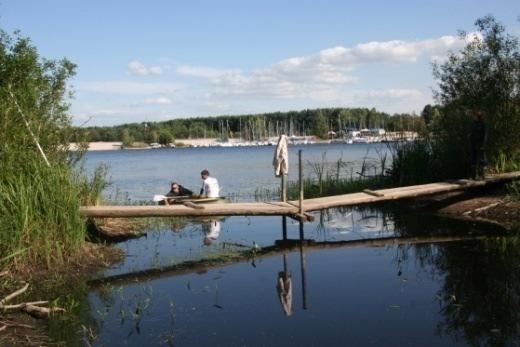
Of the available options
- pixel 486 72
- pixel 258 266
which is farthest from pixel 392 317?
pixel 486 72

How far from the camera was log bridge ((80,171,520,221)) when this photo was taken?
12.1m

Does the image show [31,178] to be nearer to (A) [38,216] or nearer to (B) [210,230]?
(A) [38,216]

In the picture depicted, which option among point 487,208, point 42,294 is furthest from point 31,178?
point 487,208

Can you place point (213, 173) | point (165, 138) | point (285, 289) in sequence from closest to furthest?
1. point (285, 289)
2. point (213, 173)
3. point (165, 138)

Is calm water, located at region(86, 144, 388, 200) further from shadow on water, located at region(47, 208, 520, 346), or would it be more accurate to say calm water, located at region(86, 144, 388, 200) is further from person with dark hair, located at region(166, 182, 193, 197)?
shadow on water, located at region(47, 208, 520, 346)

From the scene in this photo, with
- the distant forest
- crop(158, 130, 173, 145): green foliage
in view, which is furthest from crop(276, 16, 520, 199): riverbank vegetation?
crop(158, 130, 173, 145): green foliage

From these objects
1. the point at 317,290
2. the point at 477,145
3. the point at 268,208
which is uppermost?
the point at 477,145

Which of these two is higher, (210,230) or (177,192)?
(177,192)

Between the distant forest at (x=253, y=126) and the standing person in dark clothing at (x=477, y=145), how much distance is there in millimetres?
93417

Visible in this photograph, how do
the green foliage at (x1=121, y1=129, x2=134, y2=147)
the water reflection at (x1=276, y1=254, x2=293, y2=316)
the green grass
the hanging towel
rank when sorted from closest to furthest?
the water reflection at (x1=276, y1=254, x2=293, y2=316) → the green grass → the hanging towel → the green foliage at (x1=121, y1=129, x2=134, y2=147)

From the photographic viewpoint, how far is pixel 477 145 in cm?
1516

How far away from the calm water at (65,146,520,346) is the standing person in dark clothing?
266 cm

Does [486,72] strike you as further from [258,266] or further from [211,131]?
[211,131]

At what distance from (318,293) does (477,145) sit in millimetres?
8512
